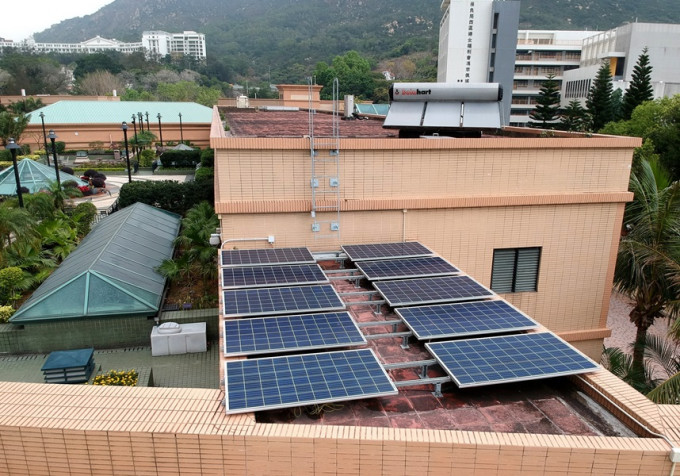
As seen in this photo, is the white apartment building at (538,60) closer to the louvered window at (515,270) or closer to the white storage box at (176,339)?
the louvered window at (515,270)

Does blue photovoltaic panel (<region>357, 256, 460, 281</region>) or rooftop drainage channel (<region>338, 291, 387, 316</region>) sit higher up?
blue photovoltaic panel (<region>357, 256, 460, 281</region>)

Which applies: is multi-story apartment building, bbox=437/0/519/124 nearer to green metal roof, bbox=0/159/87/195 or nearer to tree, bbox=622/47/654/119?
tree, bbox=622/47/654/119

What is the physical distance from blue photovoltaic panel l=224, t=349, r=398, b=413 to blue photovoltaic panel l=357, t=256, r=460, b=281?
11.7ft

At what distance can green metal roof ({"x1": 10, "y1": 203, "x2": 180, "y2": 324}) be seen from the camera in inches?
587

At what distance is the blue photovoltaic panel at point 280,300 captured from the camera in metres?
9.03

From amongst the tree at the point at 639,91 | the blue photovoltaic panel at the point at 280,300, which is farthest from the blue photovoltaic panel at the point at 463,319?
the tree at the point at 639,91

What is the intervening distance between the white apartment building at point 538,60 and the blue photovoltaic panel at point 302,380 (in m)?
Result: 99.2

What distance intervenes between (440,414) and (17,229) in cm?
1803

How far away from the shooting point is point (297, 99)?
50.4 metres

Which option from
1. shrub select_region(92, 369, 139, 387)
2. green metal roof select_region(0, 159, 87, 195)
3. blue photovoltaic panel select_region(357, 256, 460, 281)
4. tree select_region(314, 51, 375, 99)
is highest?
tree select_region(314, 51, 375, 99)

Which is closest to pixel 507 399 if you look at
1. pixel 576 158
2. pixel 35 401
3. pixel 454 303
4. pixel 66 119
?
pixel 454 303

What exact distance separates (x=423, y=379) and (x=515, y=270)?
27.5ft

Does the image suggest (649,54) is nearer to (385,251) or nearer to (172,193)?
(172,193)

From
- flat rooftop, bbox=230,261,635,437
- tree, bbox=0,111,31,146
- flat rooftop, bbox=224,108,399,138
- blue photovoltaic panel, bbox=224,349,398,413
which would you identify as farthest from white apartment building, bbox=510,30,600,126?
blue photovoltaic panel, bbox=224,349,398,413
